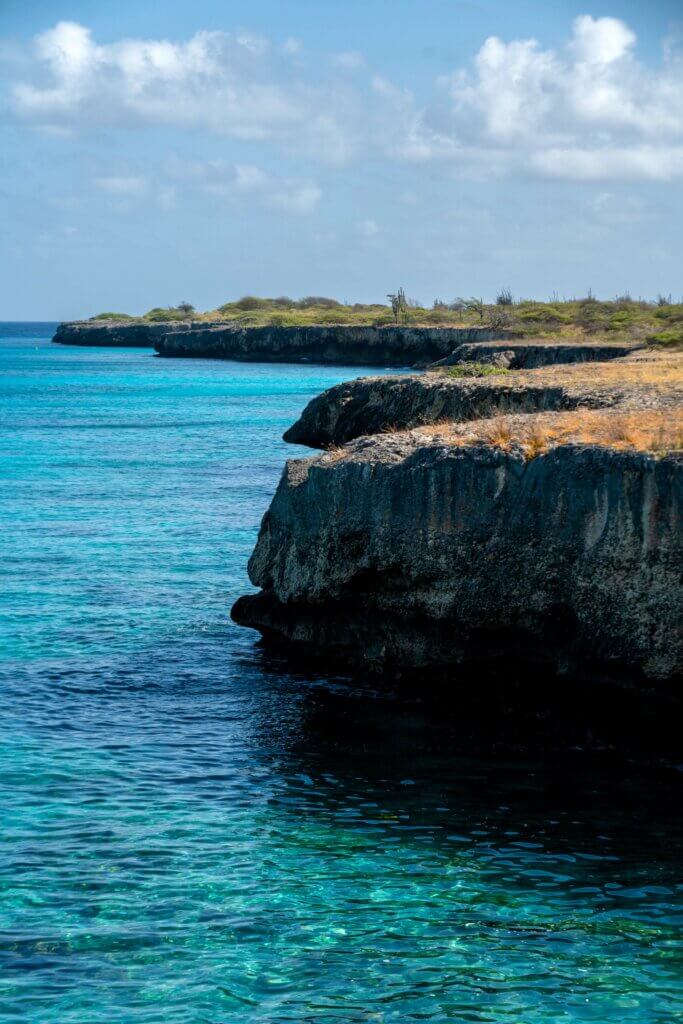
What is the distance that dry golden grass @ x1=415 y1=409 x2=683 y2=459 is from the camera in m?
16.7

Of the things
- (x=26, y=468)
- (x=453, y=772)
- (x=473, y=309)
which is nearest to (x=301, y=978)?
(x=453, y=772)

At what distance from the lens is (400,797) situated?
14906 millimetres

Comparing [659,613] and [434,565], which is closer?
[659,613]

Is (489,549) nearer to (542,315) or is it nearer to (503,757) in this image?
(503,757)

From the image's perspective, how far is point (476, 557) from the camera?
692 inches

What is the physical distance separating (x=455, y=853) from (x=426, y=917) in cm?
151

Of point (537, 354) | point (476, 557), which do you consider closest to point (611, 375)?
point (476, 557)

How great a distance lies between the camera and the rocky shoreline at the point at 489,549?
16125 millimetres

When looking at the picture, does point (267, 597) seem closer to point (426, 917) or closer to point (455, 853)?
point (455, 853)

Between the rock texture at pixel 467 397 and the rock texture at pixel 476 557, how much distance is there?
285cm

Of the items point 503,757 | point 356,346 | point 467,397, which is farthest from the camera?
point 356,346

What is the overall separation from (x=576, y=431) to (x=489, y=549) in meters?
2.16

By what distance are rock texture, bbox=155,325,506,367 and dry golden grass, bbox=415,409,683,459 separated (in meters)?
86.6

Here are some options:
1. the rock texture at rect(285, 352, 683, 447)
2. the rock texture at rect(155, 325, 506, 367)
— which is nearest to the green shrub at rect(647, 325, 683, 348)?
the rock texture at rect(285, 352, 683, 447)
